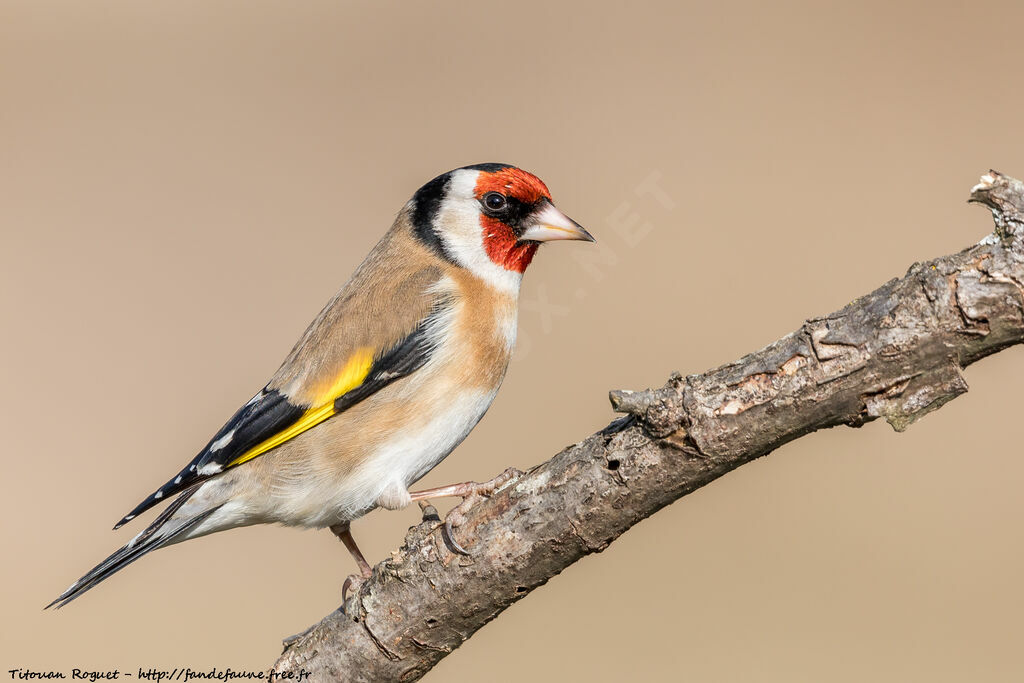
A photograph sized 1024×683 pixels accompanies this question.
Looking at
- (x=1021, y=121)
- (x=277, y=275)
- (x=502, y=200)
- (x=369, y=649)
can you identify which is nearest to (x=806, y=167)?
(x=1021, y=121)

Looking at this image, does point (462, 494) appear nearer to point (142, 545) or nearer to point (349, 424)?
point (349, 424)

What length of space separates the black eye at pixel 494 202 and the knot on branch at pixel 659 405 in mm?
1952

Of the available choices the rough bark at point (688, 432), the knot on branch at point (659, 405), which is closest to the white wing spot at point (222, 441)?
the rough bark at point (688, 432)

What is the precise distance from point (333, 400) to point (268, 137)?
660cm

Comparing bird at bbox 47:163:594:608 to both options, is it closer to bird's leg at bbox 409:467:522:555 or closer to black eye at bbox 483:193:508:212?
bird's leg at bbox 409:467:522:555

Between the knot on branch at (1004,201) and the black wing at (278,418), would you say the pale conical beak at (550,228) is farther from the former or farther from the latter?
the knot on branch at (1004,201)

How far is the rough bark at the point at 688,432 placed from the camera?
7.32ft

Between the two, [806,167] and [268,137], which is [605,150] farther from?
[268,137]

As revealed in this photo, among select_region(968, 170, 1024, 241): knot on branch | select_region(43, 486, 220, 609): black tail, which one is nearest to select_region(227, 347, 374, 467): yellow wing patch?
select_region(43, 486, 220, 609): black tail

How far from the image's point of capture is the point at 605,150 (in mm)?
9680

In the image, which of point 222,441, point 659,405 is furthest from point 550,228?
point 659,405

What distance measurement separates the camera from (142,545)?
3670mm

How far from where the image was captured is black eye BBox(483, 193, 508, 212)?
14.2 feet

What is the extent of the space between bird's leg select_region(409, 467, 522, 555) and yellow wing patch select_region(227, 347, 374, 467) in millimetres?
473
